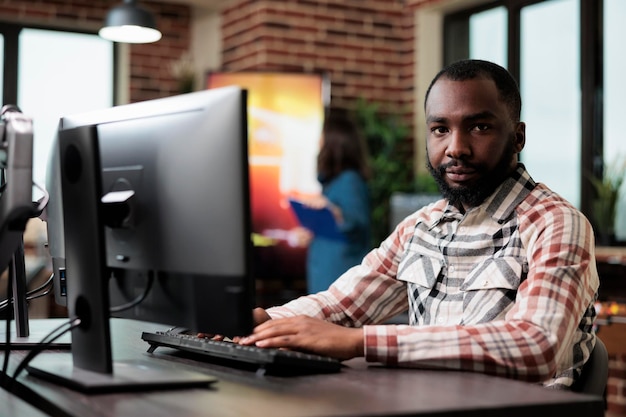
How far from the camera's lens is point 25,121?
4.51ft

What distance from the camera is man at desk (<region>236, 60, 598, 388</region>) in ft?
4.91

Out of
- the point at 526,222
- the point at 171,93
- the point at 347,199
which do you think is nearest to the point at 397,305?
the point at 526,222

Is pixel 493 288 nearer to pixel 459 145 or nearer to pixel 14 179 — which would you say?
pixel 459 145

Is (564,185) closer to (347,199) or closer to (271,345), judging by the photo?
(347,199)

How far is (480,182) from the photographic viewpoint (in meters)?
1.85

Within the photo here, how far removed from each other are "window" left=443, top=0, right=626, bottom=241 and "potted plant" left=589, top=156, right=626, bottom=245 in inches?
4.4

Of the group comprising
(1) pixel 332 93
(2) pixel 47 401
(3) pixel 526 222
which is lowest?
(2) pixel 47 401

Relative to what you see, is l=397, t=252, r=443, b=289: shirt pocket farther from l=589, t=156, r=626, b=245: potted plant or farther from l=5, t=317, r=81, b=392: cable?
l=589, t=156, r=626, b=245: potted plant

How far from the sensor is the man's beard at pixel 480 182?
6.08 feet

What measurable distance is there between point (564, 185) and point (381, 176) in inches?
44.8

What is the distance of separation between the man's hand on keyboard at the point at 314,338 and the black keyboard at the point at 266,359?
0.02m

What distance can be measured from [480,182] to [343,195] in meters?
2.96

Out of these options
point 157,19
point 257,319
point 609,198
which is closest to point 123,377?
point 257,319

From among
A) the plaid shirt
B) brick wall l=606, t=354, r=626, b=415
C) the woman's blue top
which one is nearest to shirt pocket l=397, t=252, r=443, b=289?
the plaid shirt
